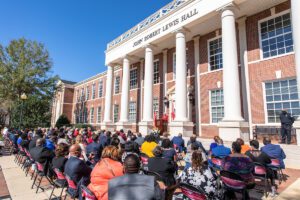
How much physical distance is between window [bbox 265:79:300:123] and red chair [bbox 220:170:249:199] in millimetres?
9498

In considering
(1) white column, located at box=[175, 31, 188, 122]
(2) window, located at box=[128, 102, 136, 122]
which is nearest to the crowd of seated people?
(1) white column, located at box=[175, 31, 188, 122]

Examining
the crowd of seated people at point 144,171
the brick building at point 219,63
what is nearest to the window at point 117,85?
the brick building at point 219,63

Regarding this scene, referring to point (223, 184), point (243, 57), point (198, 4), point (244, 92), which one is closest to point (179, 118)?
point (244, 92)

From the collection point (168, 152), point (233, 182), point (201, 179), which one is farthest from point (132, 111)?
point (201, 179)

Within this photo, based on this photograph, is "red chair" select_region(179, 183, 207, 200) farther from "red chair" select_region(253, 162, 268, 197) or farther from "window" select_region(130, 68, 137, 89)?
"window" select_region(130, 68, 137, 89)

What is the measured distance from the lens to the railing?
50.4 ft

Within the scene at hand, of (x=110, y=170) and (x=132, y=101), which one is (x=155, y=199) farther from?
(x=132, y=101)

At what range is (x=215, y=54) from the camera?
1502 cm

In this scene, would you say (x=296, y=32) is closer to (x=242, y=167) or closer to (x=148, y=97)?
(x=242, y=167)

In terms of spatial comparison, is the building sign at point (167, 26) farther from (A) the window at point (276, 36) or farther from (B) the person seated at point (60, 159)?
(B) the person seated at point (60, 159)

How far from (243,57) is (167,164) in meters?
11.8

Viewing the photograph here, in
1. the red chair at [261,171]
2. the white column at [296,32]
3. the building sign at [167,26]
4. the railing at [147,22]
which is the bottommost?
the red chair at [261,171]

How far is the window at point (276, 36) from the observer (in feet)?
37.6

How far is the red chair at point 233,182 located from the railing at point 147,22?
13.3m
